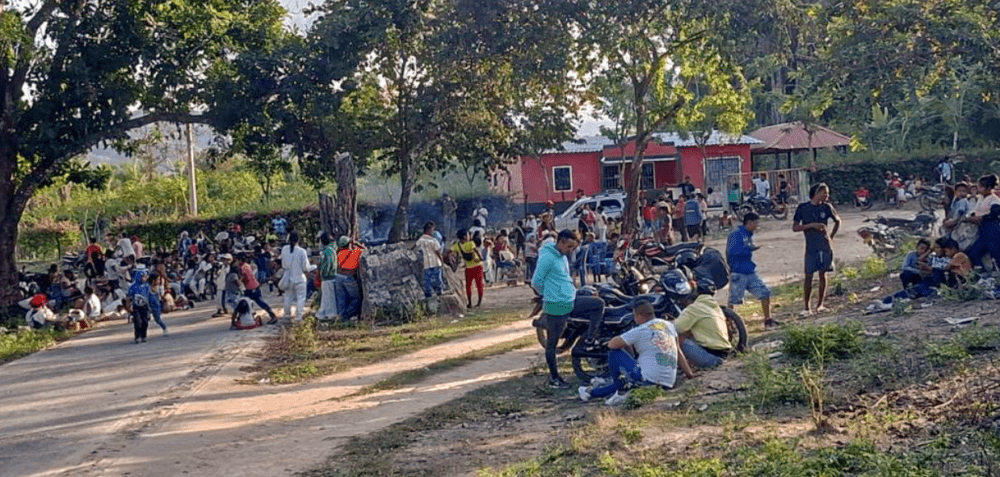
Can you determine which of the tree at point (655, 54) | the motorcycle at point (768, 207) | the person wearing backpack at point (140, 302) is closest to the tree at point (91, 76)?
the person wearing backpack at point (140, 302)

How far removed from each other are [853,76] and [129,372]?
1022 cm

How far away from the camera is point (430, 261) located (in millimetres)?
18984

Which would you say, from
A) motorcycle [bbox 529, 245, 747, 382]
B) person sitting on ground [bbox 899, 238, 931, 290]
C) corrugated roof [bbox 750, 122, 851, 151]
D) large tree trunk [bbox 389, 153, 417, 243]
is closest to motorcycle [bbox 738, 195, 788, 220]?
corrugated roof [bbox 750, 122, 851, 151]

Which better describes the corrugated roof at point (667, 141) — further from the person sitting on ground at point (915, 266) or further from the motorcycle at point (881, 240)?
the person sitting on ground at point (915, 266)

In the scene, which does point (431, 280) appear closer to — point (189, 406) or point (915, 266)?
point (189, 406)

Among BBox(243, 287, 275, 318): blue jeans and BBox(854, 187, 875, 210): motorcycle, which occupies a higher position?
BBox(854, 187, 875, 210): motorcycle

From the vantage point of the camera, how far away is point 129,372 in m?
14.9

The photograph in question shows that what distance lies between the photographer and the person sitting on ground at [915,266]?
1453 cm

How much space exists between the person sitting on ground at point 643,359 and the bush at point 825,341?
42.5 inches

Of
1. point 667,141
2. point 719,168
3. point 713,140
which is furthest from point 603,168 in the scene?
point 719,168

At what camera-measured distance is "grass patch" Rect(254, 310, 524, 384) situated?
1457 cm

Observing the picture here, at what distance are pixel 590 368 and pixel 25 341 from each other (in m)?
11.6

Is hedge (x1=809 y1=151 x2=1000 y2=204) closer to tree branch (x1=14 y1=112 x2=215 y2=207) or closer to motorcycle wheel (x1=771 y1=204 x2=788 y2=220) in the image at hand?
motorcycle wheel (x1=771 y1=204 x2=788 y2=220)

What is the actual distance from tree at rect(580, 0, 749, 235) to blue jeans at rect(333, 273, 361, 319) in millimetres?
8183
